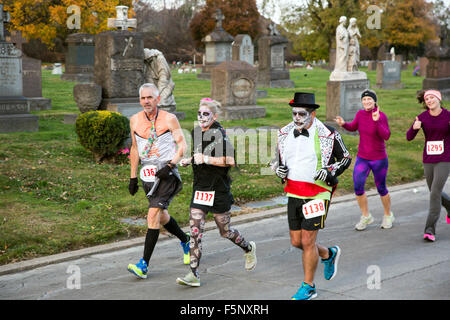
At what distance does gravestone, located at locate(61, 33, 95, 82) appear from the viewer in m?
30.7

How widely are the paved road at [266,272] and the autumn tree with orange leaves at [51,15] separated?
25.7 m

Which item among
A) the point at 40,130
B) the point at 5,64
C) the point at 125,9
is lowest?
the point at 40,130

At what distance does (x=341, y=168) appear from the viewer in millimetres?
5855

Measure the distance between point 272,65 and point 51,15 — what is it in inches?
458

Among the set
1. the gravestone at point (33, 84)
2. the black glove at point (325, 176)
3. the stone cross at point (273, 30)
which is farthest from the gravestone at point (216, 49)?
the black glove at point (325, 176)

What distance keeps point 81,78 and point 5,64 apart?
15374 millimetres

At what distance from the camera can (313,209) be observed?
572 centimetres

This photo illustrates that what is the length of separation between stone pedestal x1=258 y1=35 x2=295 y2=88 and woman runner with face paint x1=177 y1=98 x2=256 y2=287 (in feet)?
81.4

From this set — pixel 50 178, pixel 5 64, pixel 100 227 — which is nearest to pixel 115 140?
pixel 50 178

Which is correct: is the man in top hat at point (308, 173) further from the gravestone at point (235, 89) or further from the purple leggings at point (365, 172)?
the gravestone at point (235, 89)

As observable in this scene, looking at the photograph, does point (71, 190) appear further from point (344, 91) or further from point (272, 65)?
point (272, 65)

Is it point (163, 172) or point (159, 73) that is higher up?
point (159, 73)

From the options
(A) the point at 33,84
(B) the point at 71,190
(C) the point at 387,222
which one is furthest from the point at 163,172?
(A) the point at 33,84

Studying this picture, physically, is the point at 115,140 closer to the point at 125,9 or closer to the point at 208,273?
the point at 125,9
